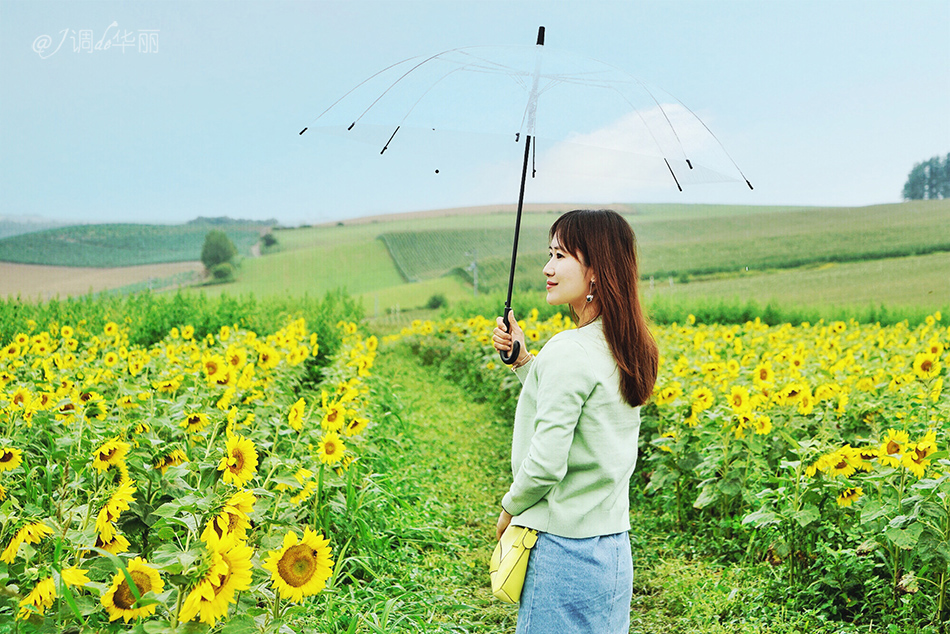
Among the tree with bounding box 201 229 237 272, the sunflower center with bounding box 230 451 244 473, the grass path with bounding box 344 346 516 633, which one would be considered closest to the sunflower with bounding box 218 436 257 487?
A: the sunflower center with bounding box 230 451 244 473

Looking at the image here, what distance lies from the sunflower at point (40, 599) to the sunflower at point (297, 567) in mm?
490

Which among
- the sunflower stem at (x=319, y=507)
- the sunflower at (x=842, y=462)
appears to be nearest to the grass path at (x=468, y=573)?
the sunflower stem at (x=319, y=507)

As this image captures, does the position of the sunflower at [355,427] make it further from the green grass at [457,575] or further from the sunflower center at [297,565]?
the sunflower center at [297,565]

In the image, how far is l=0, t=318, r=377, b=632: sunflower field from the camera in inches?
59.6

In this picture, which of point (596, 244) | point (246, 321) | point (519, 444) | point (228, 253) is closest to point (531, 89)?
point (596, 244)

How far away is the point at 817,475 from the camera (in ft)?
10.2

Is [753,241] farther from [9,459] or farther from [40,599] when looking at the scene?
[40,599]

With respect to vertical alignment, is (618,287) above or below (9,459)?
above

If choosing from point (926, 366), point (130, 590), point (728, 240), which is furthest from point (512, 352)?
point (728, 240)

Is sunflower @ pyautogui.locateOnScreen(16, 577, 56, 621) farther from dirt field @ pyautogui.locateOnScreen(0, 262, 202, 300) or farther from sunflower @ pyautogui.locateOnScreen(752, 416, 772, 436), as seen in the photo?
dirt field @ pyautogui.locateOnScreen(0, 262, 202, 300)

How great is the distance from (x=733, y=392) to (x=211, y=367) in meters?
2.67

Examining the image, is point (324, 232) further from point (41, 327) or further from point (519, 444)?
point (519, 444)

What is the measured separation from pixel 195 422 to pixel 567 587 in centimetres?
183

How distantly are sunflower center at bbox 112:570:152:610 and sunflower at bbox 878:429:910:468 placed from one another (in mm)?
2606
